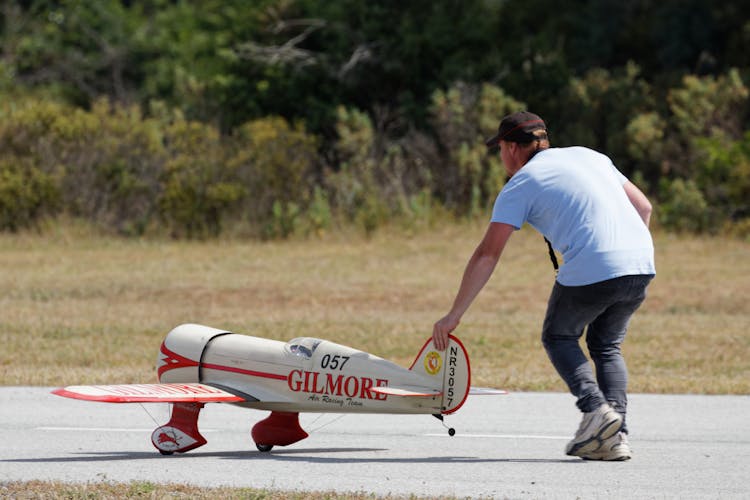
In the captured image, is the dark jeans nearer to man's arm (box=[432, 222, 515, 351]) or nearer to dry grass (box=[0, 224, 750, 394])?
man's arm (box=[432, 222, 515, 351])

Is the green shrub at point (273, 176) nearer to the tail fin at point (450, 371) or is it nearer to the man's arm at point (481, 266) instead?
the tail fin at point (450, 371)

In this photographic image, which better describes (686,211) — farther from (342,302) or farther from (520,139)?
(520,139)

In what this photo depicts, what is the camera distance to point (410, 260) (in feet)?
71.2

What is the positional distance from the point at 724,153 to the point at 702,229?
5.76 feet

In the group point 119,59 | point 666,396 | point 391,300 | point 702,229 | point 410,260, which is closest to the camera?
point 666,396

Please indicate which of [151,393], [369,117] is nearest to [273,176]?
[369,117]

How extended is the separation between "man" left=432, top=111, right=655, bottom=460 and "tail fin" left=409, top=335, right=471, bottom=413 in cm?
8

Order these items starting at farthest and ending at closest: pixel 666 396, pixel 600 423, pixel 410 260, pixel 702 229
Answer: pixel 702 229 → pixel 410 260 → pixel 666 396 → pixel 600 423

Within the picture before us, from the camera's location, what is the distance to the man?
6.74 metres

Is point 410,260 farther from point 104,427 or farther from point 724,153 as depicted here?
point 104,427

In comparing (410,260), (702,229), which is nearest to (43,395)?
(410,260)

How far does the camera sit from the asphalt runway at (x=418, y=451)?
256 inches

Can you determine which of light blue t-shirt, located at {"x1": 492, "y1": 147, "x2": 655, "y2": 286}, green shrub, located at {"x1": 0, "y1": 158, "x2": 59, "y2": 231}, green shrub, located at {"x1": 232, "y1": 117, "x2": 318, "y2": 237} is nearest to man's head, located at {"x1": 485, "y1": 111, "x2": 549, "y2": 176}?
light blue t-shirt, located at {"x1": 492, "y1": 147, "x2": 655, "y2": 286}

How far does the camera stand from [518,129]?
7004 millimetres
